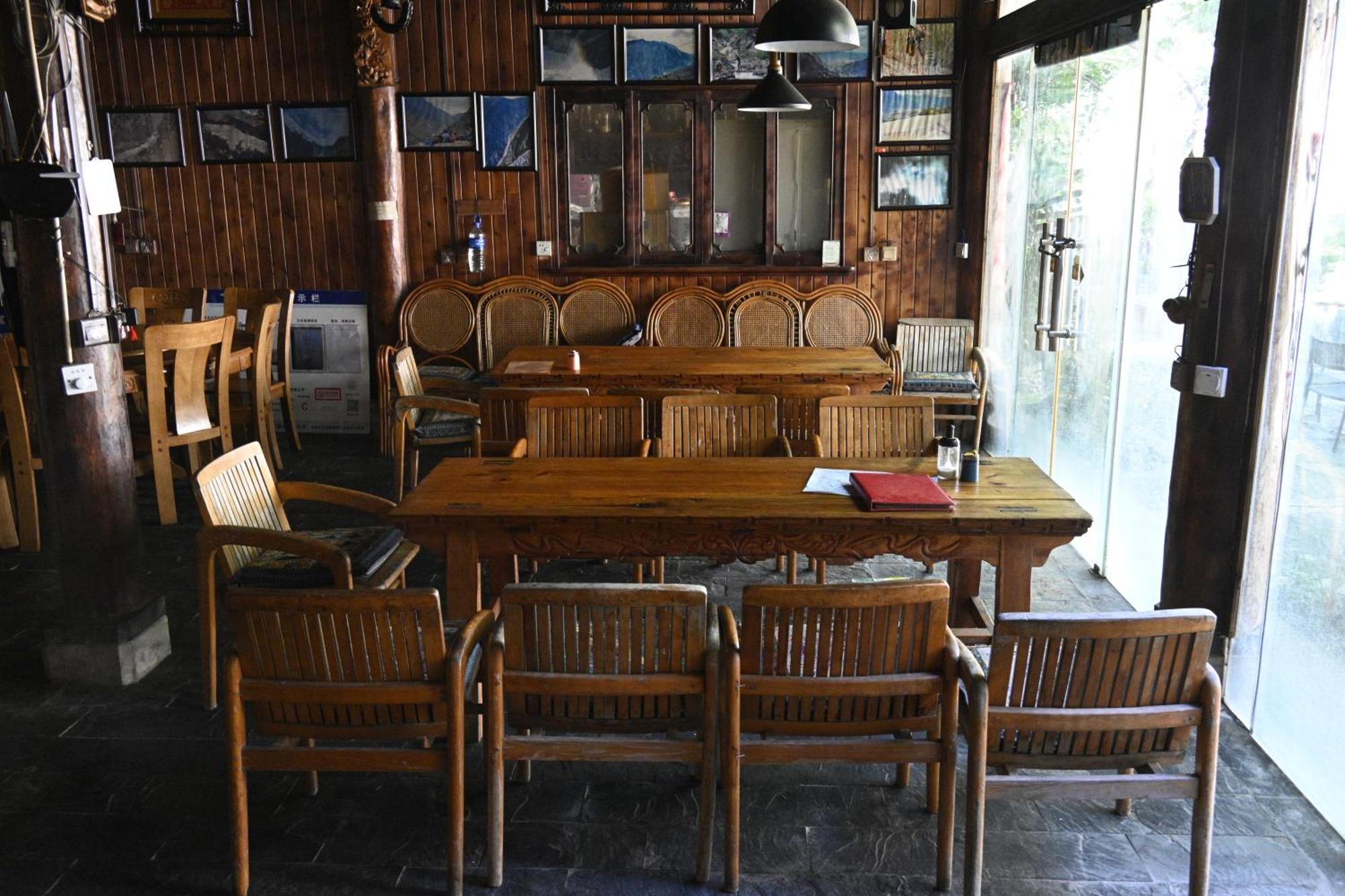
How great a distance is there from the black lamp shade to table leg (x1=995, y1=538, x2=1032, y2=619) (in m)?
2.01

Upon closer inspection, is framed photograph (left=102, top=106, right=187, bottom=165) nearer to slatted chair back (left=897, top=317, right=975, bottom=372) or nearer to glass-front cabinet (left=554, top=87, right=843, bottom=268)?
glass-front cabinet (left=554, top=87, right=843, bottom=268)

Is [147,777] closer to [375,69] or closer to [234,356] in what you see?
[234,356]

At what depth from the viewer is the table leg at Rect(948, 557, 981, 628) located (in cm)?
394

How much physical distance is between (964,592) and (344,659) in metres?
2.32

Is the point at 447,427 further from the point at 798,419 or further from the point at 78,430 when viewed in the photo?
the point at 78,430

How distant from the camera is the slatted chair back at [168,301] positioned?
7.56 meters

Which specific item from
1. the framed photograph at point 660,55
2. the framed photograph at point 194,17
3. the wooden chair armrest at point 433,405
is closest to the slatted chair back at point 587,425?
the wooden chair armrest at point 433,405

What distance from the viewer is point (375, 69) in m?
7.44

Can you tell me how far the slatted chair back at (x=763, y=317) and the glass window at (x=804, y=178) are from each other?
37cm

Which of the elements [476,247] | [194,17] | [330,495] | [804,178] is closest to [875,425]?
[330,495]

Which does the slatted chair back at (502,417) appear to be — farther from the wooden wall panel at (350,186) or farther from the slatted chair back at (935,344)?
the slatted chair back at (935,344)

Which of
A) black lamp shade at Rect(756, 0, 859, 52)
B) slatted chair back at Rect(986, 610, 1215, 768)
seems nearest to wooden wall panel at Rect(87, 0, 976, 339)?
black lamp shade at Rect(756, 0, 859, 52)

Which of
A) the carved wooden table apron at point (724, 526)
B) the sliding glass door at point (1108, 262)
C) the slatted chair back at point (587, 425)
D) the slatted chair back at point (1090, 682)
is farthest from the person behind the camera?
the slatted chair back at point (587, 425)

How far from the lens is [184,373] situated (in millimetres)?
5922
